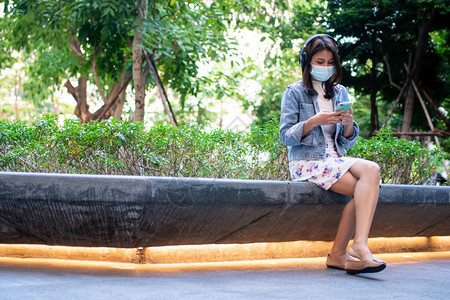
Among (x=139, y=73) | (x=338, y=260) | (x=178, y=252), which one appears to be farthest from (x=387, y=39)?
→ (x=178, y=252)

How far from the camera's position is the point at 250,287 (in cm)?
318

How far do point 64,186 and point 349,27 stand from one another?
948 centimetres

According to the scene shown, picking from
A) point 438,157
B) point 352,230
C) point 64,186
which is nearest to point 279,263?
point 352,230

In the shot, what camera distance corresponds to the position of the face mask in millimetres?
4082

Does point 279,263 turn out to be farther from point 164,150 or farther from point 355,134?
point 164,150

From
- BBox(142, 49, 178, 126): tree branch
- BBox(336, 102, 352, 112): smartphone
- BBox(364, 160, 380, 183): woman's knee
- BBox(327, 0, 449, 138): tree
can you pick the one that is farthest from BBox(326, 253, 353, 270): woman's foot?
BBox(327, 0, 449, 138): tree

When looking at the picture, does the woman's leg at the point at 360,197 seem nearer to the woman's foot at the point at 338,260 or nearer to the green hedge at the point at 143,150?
the woman's foot at the point at 338,260

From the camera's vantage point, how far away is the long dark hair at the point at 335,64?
13.4 ft

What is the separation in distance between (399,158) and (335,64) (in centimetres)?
162

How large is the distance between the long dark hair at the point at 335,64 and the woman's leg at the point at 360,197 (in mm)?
619

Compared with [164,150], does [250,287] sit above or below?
below

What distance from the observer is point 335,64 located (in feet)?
13.5

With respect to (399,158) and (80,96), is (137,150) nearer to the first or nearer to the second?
(399,158)

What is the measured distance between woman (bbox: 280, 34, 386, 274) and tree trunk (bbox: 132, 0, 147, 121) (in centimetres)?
368
